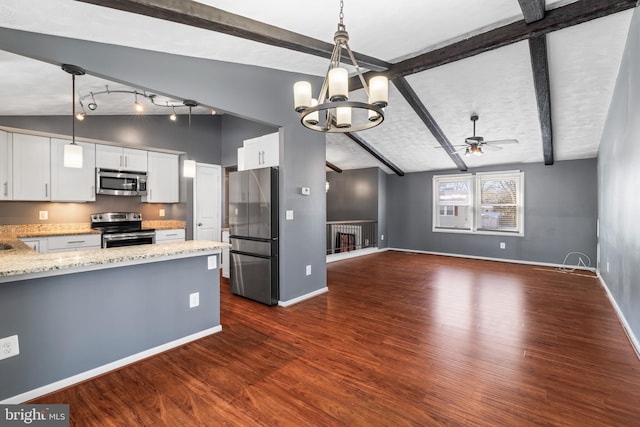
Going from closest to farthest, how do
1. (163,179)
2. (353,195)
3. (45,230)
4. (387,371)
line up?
(387,371)
(45,230)
(163,179)
(353,195)

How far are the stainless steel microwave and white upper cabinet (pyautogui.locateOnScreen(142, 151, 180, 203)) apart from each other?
0.42ft

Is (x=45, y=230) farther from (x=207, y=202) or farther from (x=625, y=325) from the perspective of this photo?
(x=625, y=325)

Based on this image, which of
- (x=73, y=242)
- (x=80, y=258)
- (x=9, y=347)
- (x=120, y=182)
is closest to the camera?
(x=9, y=347)

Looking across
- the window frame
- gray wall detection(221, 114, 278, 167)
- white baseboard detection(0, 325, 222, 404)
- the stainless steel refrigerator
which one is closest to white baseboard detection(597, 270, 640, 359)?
the window frame

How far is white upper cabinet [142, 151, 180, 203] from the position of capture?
5.49 metres

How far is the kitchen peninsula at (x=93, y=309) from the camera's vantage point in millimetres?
2021

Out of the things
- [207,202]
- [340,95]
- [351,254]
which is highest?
[340,95]

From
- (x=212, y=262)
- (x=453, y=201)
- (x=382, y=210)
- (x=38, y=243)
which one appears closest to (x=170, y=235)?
(x=38, y=243)

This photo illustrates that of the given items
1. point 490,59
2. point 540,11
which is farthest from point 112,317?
point 490,59

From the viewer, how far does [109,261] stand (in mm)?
2326

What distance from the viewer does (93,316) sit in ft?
7.66

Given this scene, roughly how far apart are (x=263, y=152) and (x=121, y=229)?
2869 mm

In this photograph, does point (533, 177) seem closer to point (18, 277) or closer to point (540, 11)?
point (540, 11)

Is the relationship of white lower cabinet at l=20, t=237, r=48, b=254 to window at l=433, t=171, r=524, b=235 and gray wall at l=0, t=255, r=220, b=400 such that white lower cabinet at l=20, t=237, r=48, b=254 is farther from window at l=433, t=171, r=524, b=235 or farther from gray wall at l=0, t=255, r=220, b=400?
window at l=433, t=171, r=524, b=235
